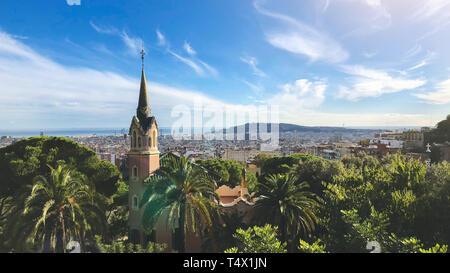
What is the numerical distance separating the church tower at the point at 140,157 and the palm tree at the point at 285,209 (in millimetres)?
7122

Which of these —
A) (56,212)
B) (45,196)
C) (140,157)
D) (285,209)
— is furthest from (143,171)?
(285,209)

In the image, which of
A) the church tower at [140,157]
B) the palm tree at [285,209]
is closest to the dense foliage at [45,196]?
the church tower at [140,157]

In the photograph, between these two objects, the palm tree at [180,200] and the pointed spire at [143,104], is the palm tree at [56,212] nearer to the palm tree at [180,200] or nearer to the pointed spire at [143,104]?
the palm tree at [180,200]

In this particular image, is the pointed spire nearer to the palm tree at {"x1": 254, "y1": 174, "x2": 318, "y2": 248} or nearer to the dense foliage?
the dense foliage

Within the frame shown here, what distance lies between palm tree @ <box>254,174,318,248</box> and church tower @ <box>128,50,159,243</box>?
7.12 m

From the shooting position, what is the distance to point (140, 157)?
1373 centimetres

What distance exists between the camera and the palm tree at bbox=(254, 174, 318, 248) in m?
10.5

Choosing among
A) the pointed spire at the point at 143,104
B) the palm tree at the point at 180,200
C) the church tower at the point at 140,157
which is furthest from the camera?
the pointed spire at the point at 143,104

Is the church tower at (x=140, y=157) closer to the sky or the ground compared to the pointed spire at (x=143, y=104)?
closer to the ground

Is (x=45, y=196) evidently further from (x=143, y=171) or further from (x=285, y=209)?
(x=285, y=209)

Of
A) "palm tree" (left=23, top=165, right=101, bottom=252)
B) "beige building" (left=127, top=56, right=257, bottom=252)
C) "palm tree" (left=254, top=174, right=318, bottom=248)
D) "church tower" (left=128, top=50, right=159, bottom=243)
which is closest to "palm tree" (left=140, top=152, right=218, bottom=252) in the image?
"beige building" (left=127, top=56, right=257, bottom=252)

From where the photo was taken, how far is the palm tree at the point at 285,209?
10539mm

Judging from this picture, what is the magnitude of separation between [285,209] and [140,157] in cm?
907
